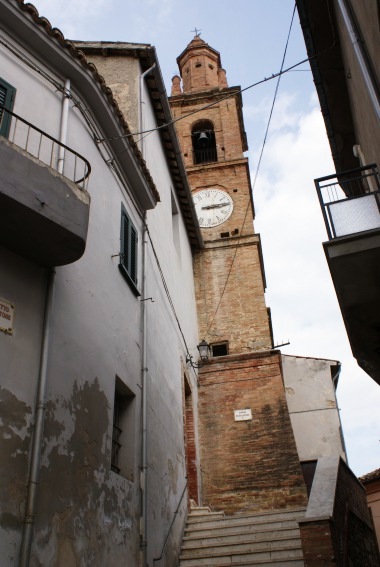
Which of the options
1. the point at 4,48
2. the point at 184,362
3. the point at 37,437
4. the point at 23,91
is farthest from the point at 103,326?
the point at 184,362

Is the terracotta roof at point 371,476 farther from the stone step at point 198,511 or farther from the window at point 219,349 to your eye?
the stone step at point 198,511

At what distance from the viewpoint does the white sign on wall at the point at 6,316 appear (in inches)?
195

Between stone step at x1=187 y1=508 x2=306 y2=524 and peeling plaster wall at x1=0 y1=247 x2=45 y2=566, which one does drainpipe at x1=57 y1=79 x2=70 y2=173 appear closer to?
peeling plaster wall at x1=0 y1=247 x2=45 y2=566

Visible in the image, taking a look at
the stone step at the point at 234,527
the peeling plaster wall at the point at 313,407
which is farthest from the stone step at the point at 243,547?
the peeling plaster wall at the point at 313,407

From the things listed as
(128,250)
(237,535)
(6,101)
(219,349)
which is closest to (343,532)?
(237,535)

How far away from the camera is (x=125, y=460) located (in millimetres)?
7172

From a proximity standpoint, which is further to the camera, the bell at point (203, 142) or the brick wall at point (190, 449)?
the bell at point (203, 142)

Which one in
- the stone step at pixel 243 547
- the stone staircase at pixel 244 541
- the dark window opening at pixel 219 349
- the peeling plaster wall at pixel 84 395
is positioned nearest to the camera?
the peeling plaster wall at pixel 84 395

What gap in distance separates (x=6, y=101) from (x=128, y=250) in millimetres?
3031

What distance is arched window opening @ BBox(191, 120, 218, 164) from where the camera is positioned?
21.2 metres

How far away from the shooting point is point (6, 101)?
6.09 metres

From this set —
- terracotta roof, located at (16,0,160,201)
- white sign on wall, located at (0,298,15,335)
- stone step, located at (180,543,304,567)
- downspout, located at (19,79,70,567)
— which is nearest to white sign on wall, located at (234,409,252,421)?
stone step, located at (180,543,304,567)

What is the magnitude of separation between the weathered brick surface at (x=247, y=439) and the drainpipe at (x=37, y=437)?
881 centimetres

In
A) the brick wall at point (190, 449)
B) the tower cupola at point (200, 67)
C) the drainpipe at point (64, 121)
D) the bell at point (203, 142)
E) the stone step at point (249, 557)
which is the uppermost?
the tower cupola at point (200, 67)
